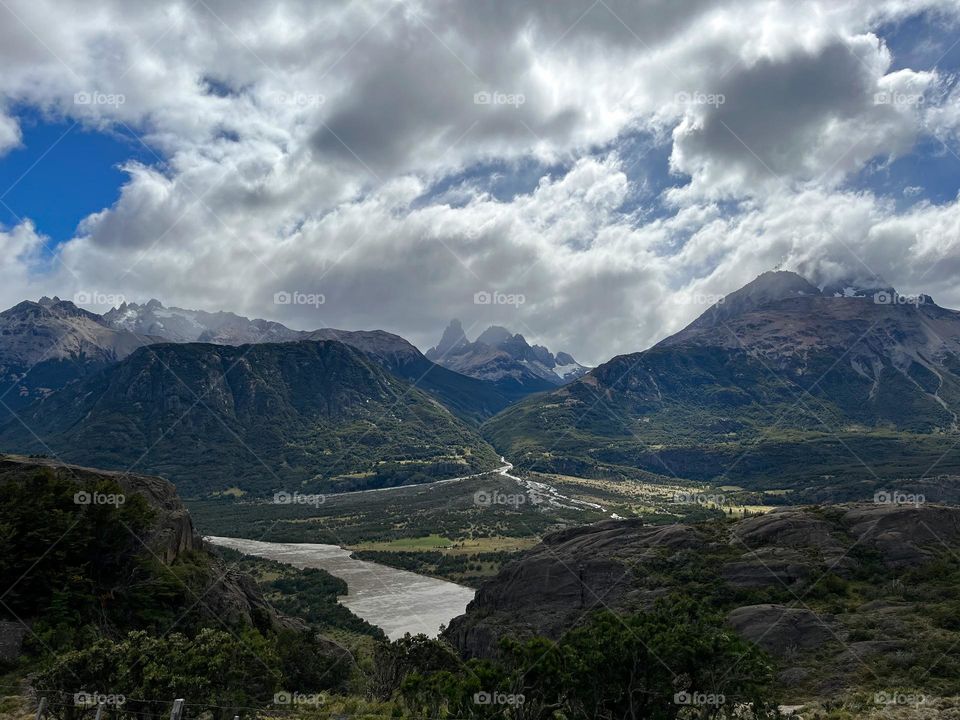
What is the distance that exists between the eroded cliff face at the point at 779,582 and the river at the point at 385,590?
24331 mm

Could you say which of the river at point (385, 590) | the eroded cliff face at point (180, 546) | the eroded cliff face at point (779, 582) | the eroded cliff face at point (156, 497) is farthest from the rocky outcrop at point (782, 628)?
the eroded cliff face at point (156, 497)

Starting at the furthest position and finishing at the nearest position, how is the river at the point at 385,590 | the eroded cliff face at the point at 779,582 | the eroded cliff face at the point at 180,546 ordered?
the river at the point at 385,590
the eroded cliff face at the point at 180,546
the eroded cliff face at the point at 779,582

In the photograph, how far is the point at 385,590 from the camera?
414 ft

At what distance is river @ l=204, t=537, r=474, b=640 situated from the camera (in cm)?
9981

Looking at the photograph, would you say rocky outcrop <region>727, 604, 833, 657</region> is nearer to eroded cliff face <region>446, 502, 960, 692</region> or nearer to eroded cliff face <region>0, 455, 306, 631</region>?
eroded cliff face <region>446, 502, 960, 692</region>

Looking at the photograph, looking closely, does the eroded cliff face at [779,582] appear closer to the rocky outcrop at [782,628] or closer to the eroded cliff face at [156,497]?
the rocky outcrop at [782,628]

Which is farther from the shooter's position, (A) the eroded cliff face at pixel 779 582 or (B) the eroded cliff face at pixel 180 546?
(B) the eroded cliff face at pixel 180 546

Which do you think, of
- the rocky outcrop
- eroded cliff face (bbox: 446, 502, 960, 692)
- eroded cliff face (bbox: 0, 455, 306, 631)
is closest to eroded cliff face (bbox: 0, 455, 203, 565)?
eroded cliff face (bbox: 0, 455, 306, 631)

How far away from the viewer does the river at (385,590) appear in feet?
327

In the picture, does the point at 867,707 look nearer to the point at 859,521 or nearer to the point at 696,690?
the point at 696,690

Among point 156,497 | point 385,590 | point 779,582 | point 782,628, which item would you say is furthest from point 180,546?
point 385,590

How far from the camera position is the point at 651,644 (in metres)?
31.1

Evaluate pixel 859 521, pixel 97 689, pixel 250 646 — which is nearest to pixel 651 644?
pixel 250 646

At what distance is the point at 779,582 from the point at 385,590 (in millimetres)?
90167
